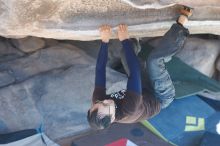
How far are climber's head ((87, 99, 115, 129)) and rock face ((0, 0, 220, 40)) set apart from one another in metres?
0.45

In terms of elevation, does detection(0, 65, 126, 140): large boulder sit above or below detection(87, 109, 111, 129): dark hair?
below

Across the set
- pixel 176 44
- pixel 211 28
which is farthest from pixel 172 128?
pixel 176 44

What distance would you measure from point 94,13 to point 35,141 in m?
1.00

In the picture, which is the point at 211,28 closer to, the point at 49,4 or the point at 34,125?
the point at 49,4

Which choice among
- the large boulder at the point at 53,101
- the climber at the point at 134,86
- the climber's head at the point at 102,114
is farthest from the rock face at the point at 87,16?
the large boulder at the point at 53,101

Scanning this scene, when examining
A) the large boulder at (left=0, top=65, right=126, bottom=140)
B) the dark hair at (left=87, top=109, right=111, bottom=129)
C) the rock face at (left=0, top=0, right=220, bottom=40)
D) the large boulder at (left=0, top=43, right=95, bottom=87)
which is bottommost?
the large boulder at (left=0, top=65, right=126, bottom=140)

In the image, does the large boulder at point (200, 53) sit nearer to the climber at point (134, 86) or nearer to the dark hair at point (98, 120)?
the climber at point (134, 86)

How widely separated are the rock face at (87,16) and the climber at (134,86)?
77 millimetres

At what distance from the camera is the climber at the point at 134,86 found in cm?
202

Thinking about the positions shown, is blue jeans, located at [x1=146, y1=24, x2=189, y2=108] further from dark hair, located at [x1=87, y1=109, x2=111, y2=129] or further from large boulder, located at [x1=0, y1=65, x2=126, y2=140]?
large boulder, located at [x1=0, y1=65, x2=126, y2=140]

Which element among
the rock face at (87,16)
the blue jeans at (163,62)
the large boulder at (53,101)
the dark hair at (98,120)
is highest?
the rock face at (87,16)

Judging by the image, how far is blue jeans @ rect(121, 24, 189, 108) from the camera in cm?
215

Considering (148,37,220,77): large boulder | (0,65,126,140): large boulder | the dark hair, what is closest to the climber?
the dark hair

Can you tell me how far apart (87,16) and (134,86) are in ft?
1.44
